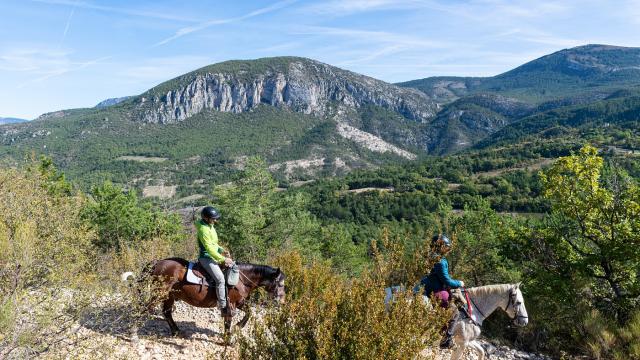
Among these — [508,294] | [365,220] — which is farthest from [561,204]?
[365,220]

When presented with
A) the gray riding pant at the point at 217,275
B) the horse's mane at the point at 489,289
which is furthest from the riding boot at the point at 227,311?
the horse's mane at the point at 489,289

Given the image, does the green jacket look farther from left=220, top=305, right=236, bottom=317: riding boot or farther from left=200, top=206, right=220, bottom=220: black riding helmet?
left=220, top=305, right=236, bottom=317: riding boot

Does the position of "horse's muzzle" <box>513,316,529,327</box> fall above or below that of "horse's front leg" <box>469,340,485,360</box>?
above

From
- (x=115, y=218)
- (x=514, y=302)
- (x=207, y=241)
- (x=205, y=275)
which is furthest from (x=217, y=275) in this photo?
(x=115, y=218)

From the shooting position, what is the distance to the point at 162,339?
8141 mm

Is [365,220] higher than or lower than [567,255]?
lower

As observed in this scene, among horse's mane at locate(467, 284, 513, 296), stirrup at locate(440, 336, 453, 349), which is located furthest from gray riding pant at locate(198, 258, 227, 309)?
horse's mane at locate(467, 284, 513, 296)

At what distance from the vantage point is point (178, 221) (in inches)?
1463

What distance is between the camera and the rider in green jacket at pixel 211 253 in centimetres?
800

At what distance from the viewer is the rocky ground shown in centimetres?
704

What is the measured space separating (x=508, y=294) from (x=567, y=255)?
130 inches

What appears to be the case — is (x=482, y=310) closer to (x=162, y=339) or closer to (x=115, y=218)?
(x=162, y=339)

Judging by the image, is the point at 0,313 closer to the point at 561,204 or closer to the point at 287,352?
the point at 287,352

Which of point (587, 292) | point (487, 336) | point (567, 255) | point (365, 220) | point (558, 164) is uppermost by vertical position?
point (558, 164)
